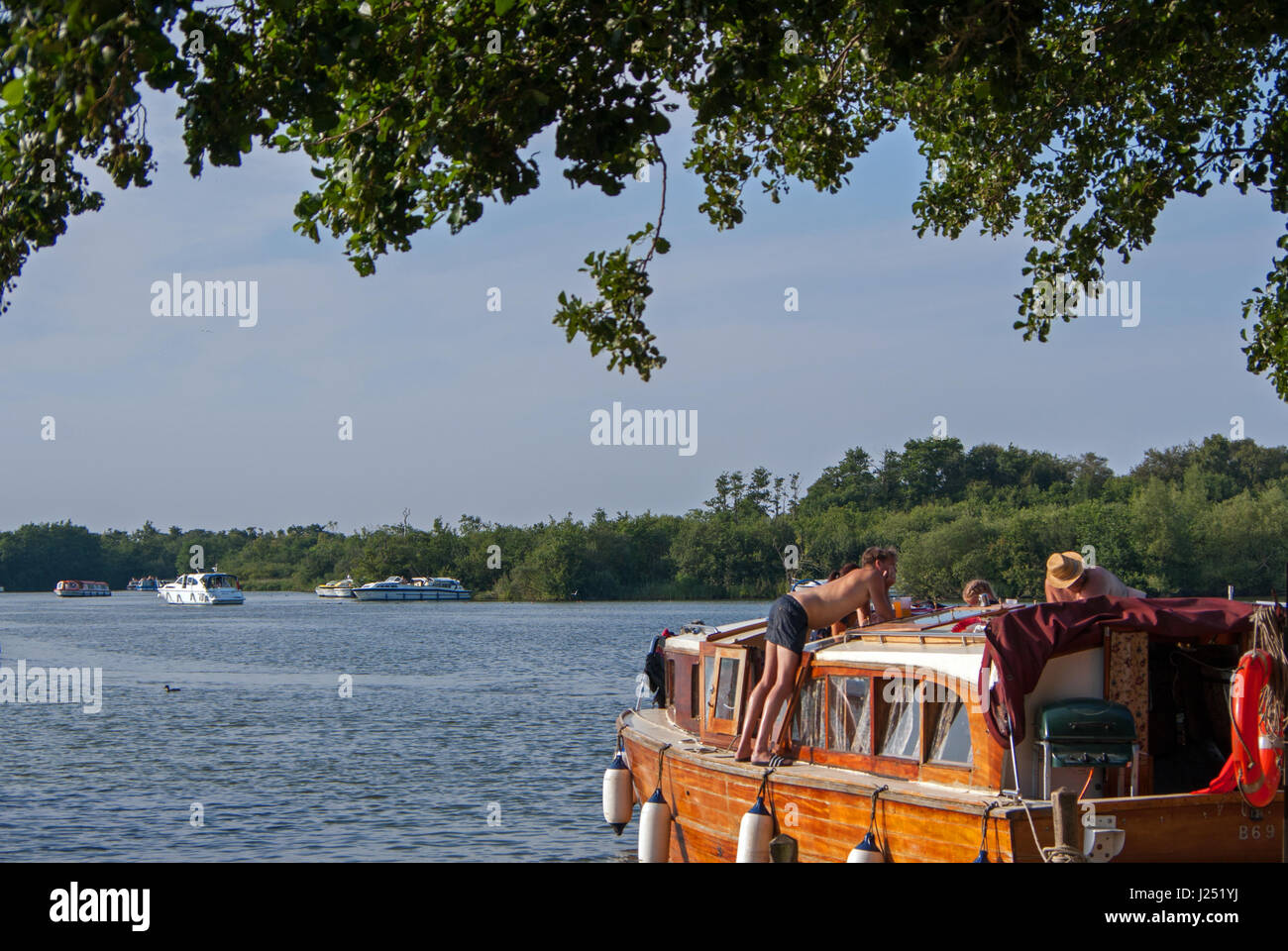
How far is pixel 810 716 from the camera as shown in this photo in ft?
37.6

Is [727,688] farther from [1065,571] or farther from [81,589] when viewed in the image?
[81,589]

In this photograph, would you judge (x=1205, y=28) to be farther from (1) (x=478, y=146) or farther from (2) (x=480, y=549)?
(2) (x=480, y=549)

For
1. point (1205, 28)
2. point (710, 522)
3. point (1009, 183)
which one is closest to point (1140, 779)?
point (1205, 28)

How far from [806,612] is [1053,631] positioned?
225 cm

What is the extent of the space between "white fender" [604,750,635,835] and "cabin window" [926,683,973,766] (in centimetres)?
521

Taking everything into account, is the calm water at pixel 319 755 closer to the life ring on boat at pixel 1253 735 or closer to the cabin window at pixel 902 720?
the cabin window at pixel 902 720

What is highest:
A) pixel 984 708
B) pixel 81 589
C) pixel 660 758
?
pixel 984 708

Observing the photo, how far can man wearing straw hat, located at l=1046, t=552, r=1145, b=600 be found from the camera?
10586 millimetres

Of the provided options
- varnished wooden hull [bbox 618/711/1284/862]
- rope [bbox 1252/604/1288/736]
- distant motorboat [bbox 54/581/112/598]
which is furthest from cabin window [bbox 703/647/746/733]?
distant motorboat [bbox 54/581/112/598]

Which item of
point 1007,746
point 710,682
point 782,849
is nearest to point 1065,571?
point 1007,746

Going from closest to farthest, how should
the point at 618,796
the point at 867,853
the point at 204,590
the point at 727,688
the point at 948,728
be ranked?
the point at 867,853 < the point at 948,728 < the point at 727,688 < the point at 618,796 < the point at 204,590

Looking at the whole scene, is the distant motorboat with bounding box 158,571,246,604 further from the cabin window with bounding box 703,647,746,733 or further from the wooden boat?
the wooden boat

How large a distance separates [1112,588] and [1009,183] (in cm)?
→ 610

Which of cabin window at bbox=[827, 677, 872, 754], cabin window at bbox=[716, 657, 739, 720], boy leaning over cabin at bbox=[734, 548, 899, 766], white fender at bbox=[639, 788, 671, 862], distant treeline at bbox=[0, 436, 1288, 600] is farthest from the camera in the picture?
distant treeline at bbox=[0, 436, 1288, 600]
